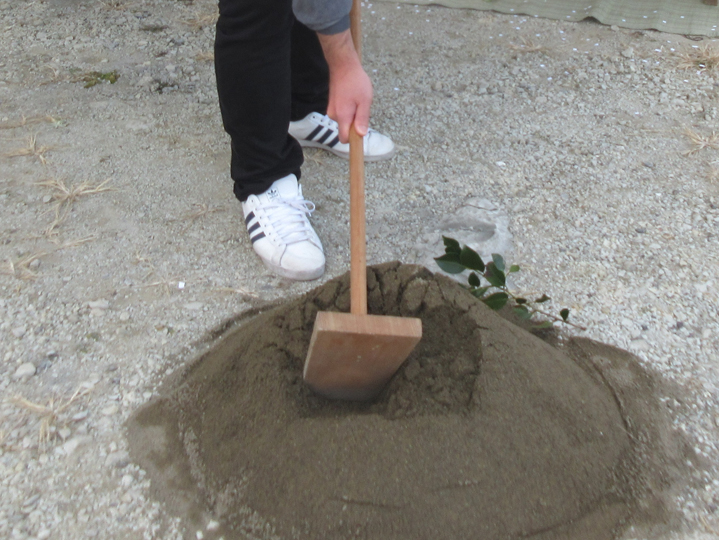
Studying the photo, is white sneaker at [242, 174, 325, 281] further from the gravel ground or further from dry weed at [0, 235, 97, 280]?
dry weed at [0, 235, 97, 280]

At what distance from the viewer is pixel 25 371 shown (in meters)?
1.70

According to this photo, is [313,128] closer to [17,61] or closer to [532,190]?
[532,190]

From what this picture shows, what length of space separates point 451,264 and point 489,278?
106 millimetres

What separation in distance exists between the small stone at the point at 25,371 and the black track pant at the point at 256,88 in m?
0.78

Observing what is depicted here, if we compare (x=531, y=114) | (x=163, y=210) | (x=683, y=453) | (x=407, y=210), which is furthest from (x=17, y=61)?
(x=683, y=453)

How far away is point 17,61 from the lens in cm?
317

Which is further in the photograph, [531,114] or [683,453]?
[531,114]

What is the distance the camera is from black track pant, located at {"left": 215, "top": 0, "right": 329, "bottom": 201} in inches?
68.9

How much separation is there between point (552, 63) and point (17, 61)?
249 cm

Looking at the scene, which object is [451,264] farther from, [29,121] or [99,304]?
[29,121]

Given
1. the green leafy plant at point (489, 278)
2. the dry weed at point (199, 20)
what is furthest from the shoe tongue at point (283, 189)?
the dry weed at point (199, 20)

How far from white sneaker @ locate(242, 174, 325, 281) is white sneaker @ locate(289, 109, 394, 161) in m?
0.45

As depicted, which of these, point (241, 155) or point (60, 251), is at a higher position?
point (241, 155)

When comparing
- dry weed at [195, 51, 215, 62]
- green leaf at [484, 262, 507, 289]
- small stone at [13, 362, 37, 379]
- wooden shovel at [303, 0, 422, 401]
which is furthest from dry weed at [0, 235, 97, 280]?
dry weed at [195, 51, 215, 62]
